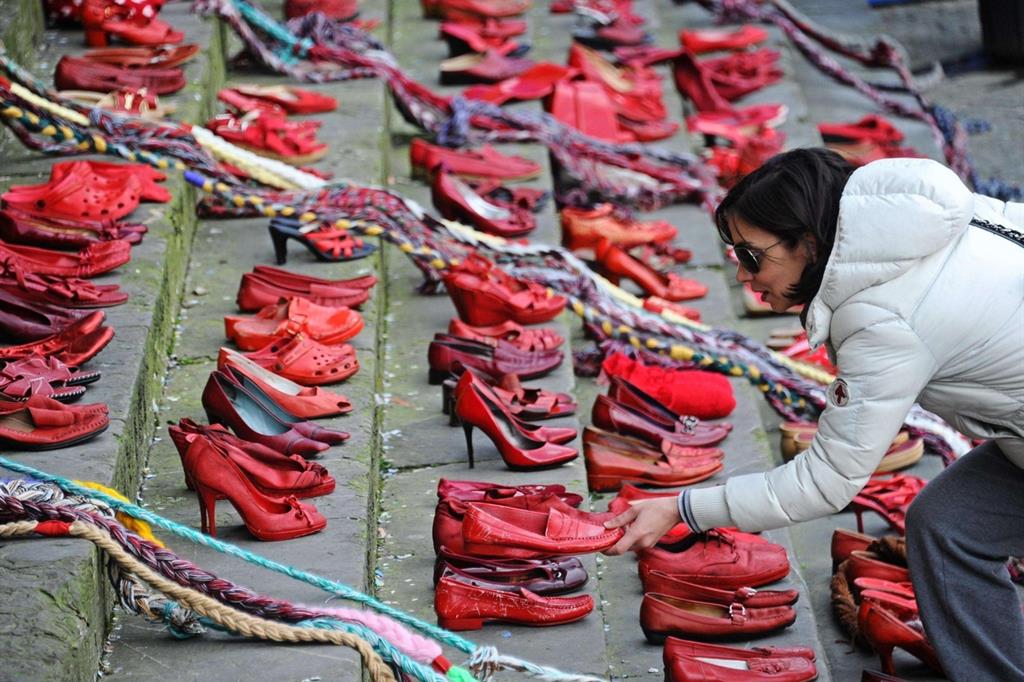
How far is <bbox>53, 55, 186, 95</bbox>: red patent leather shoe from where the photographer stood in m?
4.94

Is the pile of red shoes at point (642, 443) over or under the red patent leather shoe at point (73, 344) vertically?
under

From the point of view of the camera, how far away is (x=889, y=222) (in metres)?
2.45

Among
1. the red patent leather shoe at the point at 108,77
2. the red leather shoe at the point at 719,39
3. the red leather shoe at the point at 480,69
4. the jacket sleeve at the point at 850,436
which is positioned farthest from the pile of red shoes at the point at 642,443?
the red leather shoe at the point at 719,39

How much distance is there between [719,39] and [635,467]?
4.56 metres

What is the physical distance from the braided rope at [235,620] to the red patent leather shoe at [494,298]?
1.80 metres

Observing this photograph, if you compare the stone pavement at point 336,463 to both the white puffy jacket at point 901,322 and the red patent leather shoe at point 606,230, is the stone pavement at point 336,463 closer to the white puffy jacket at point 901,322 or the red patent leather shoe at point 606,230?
the red patent leather shoe at point 606,230

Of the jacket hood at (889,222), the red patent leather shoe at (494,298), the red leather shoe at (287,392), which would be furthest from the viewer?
the red patent leather shoe at (494,298)

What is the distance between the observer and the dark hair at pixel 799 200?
2.49 metres

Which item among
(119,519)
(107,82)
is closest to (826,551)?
(119,519)

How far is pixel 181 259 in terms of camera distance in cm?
433

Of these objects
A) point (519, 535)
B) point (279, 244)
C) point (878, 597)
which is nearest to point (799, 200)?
point (519, 535)

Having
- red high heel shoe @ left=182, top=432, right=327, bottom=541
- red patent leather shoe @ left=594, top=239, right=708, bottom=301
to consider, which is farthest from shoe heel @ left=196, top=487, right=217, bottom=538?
red patent leather shoe @ left=594, top=239, right=708, bottom=301

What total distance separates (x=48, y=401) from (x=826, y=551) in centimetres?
199

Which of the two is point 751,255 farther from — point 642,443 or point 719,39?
point 719,39
